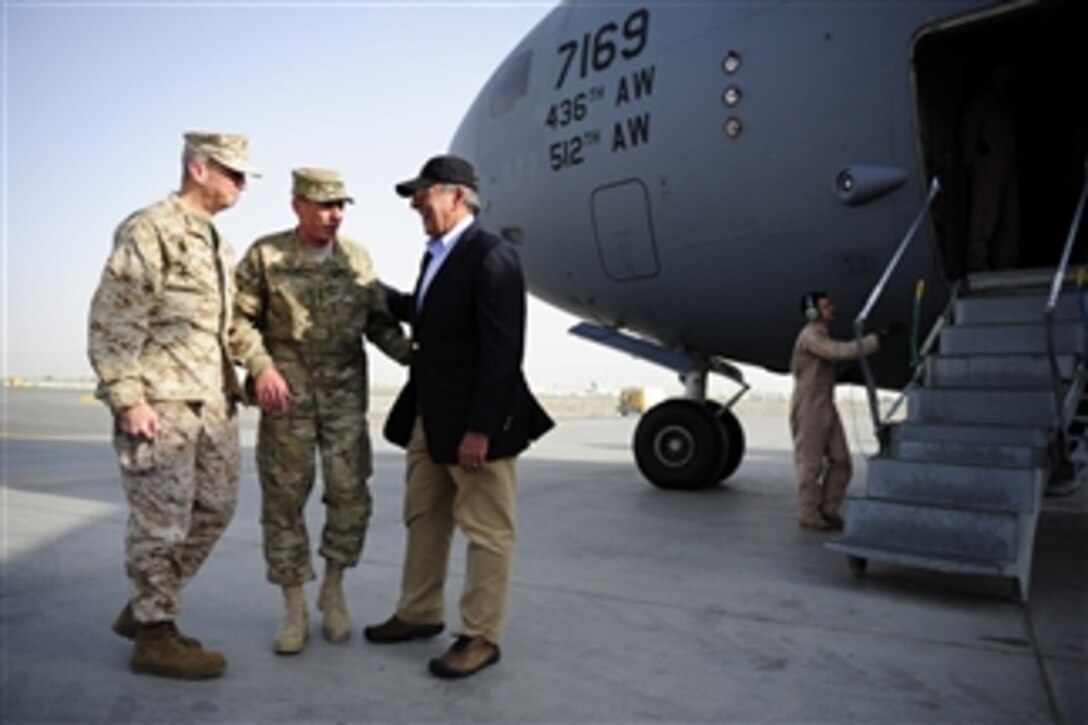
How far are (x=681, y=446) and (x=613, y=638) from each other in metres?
4.56

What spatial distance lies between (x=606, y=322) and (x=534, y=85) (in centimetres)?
219

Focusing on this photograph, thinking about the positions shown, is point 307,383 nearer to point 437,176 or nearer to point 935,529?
point 437,176

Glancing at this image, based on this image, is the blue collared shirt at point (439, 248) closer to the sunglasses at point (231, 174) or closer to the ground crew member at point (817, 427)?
the sunglasses at point (231, 174)

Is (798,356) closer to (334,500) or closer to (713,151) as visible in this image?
(713,151)

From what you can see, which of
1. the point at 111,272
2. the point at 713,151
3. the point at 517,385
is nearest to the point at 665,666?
the point at 517,385

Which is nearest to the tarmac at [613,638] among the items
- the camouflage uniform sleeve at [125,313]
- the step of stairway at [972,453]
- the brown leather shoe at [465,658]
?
the brown leather shoe at [465,658]

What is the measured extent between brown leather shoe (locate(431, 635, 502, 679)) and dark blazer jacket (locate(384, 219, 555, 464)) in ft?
2.11

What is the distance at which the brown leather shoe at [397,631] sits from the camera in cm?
333

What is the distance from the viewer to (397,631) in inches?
131

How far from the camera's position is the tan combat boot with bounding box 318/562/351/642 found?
334cm

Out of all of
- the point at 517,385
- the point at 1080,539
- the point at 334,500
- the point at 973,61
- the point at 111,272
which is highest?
the point at 973,61

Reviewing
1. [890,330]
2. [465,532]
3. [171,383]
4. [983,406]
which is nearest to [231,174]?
[171,383]

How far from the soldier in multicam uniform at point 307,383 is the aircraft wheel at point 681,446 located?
185 inches

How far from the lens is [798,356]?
612 cm
